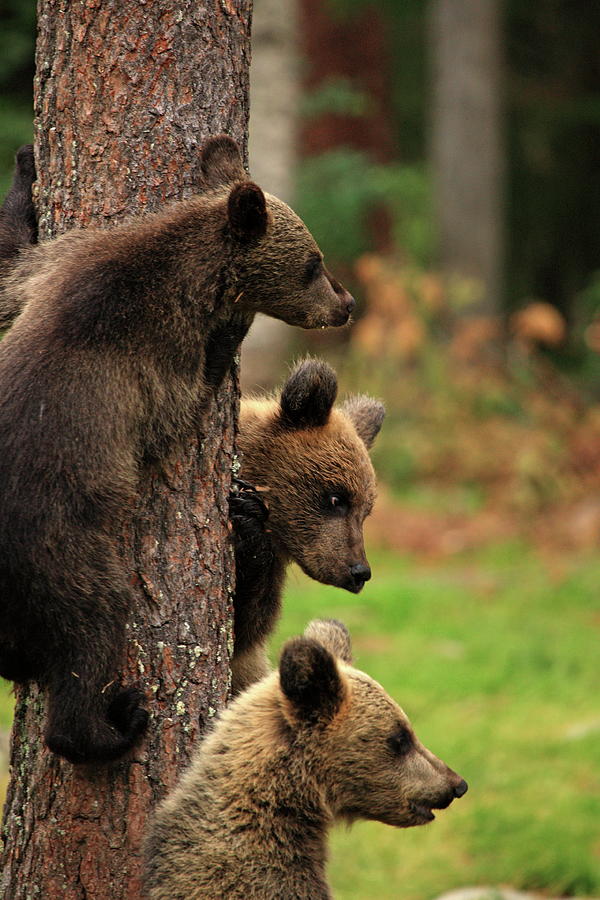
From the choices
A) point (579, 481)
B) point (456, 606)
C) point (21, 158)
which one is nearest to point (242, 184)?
point (21, 158)

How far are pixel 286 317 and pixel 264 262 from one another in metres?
0.33

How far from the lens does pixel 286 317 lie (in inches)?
174

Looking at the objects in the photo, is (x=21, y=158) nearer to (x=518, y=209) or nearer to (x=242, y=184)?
(x=242, y=184)

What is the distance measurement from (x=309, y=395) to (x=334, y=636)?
1.07m

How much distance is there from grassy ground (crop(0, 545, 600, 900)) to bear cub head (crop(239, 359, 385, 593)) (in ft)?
2.15

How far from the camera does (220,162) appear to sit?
4.13m

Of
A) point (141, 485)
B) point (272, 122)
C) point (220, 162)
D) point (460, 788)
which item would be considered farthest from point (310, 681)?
point (272, 122)

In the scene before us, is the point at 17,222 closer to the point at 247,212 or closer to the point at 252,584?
the point at 247,212

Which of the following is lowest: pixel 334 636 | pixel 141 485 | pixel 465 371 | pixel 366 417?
pixel 465 371

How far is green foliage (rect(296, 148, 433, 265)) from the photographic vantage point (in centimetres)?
1923

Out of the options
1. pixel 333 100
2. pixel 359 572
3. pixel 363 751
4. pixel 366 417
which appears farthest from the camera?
pixel 333 100

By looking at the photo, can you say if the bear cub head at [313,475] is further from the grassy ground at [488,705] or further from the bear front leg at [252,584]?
the grassy ground at [488,705]

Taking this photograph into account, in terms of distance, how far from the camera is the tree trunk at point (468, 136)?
17.1 meters

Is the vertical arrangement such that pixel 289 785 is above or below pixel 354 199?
above
